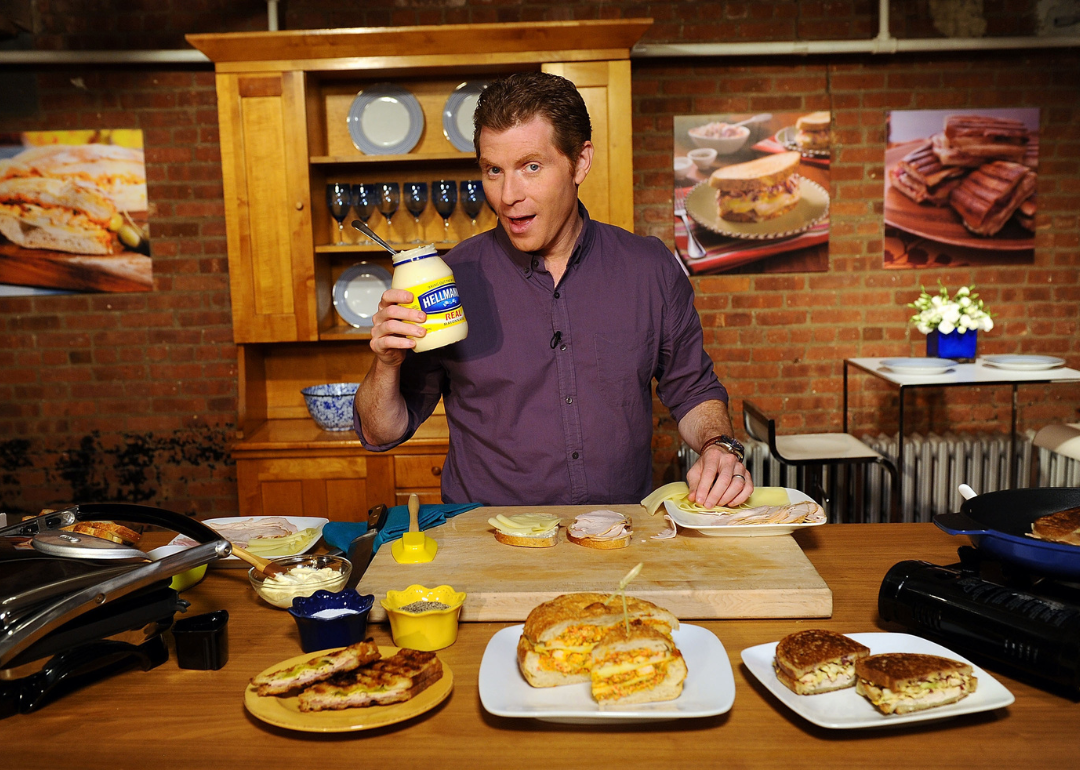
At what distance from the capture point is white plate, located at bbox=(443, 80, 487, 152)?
3.55 m

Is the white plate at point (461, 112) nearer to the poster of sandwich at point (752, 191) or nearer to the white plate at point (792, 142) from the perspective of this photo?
the poster of sandwich at point (752, 191)

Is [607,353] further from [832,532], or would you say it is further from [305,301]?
[305,301]

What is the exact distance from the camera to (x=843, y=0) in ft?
12.5

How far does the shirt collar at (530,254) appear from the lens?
2098 millimetres

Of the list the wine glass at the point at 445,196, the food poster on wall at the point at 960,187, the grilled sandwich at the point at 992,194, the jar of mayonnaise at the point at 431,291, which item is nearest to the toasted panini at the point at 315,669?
the jar of mayonnaise at the point at 431,291

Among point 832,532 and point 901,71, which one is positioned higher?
point 901,71

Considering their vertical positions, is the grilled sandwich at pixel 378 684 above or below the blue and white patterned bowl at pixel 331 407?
below

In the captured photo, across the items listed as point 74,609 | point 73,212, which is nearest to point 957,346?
point 74,609

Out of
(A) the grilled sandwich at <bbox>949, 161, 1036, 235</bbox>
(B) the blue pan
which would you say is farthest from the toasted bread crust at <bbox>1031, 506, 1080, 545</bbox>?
(A) the grilled sandwich at <bbox>949, 161, 1036, 235</bbox>

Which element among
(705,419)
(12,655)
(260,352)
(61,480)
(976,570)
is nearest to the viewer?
(12,655)

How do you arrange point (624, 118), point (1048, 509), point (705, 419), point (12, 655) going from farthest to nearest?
point (624, 118) < point (705, 419) < point (1048, 509) < point (12, 655)

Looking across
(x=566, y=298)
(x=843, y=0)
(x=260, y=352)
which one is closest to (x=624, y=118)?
(x=843, y=0)

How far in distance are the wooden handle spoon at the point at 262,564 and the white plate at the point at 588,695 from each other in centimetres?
45

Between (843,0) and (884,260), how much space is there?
3.86 feet
